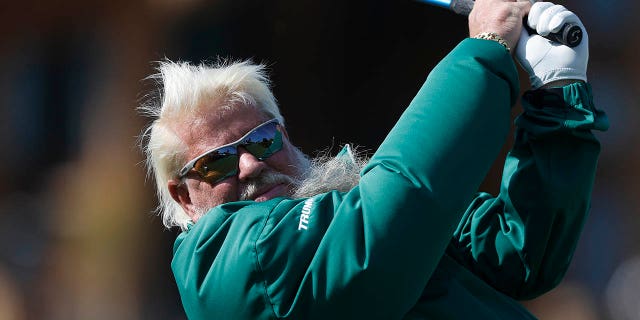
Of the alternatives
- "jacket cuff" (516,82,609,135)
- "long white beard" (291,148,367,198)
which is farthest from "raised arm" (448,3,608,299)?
"long white beard" (291,148,367,198)

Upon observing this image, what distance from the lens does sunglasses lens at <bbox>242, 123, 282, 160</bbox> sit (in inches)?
79.4

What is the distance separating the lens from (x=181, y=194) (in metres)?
2.13

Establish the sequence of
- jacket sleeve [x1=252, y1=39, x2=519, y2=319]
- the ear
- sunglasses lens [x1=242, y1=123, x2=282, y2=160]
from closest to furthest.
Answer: jacket sleeve [x1=252, y1=39, x2=519, y2=319]
sunglasses lens [x1=242, y1=123, x2=282, y2=160]
the ear

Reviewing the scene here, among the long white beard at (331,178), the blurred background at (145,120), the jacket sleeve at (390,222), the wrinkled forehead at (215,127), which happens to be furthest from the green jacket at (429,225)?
the blurred background at (145,120)

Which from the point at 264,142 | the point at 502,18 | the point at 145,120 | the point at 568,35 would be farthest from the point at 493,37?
the point at 145,120

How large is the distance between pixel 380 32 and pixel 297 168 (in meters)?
2.35

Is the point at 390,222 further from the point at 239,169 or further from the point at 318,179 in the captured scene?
the point at 239,169

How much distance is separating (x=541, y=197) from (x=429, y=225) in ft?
1.35

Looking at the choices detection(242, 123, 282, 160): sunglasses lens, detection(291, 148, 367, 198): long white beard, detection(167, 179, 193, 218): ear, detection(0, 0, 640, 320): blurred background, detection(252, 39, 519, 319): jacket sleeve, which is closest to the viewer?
detection(252, 39, 519, 319): jacket sleeve

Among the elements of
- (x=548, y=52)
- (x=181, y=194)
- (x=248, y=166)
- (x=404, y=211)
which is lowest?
(x=181, y=194)

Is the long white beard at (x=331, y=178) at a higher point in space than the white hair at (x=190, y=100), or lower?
lower

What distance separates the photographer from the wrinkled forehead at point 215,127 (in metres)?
2.03

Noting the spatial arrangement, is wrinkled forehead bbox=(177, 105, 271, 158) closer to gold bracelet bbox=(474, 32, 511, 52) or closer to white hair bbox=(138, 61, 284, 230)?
white hair bbox=(138, 61, 284, 230)

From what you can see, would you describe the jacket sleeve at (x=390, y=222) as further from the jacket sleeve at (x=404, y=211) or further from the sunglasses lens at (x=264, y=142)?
the sunglasses lens at (x=264, y=142)
